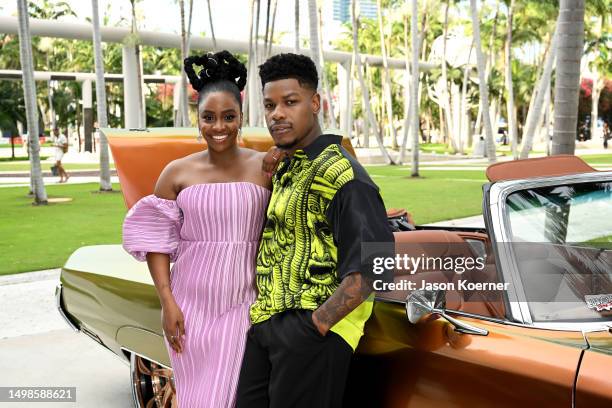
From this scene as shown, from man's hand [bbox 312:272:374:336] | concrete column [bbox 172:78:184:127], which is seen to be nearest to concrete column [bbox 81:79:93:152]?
concrete column [bbox 172:78:184:127]

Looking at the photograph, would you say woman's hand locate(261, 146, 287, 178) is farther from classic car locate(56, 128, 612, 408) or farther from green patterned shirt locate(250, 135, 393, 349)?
classic car locate(56, 128, 612, 408)

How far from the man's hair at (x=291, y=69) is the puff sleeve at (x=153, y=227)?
0.60 m

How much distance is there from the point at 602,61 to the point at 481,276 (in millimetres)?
60614

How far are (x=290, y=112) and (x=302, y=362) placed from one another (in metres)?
0.75

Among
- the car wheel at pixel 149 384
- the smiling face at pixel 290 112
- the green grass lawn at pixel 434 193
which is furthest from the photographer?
the green grass lawn at pixel 434 193

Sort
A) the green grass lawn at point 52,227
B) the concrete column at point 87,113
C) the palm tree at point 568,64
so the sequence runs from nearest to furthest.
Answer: the palm tree at point 568,64 < the green grass lawn at point 52,227 < the concrete column at point 87,113

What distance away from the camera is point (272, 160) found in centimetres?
256

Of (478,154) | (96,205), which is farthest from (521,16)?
(96,205)

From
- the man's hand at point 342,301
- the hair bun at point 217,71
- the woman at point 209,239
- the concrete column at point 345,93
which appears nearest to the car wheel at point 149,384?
the woman at point 209,239

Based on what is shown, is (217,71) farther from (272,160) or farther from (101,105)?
(101,105)

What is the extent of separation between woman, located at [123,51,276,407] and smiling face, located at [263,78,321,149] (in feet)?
1.07

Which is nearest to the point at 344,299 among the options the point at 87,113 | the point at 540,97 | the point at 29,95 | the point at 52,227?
the point at 52,227

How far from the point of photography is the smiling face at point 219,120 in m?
2.65

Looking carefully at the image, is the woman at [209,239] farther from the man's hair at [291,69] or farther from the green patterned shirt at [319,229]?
the man's hair at [291,69]
